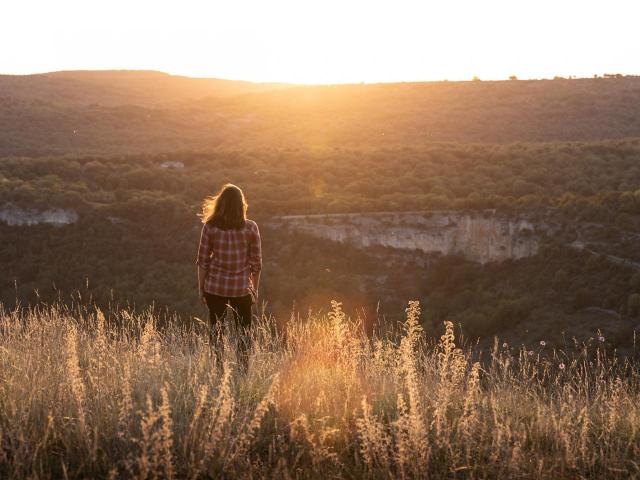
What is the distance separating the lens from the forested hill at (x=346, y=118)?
53281 millimetres

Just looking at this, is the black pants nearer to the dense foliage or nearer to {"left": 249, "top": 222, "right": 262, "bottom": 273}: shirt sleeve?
{"left": 249, "top": 222, "right": 262, "bottom": 273}: shirt sleeve

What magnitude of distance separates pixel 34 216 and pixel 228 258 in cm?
2429

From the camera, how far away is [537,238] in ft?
84.8

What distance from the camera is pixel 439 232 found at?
88.1 ft

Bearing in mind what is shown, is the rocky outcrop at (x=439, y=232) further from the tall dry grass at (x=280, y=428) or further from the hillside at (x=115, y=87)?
the hillside at (x=115, y=87)

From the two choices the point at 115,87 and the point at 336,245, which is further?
the point at 115,87

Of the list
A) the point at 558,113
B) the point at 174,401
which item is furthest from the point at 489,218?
the point at 558,113

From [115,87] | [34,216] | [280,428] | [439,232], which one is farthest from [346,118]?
[280,428]

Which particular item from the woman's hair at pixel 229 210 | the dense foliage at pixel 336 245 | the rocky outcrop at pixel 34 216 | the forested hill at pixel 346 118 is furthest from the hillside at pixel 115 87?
the woman's hair at pixel 229 210

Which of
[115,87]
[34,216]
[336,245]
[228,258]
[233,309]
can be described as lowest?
[336,245]

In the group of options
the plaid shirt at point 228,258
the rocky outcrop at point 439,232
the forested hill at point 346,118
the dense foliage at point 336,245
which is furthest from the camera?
the forested hill at point 346,118

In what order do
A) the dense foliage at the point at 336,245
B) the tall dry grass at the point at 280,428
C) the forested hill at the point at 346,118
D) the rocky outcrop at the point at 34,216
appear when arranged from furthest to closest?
the forested hill at the point at 346,118 < the rocky outcrop at the point at 34,216 < the dense foliage at the point at 336,245 < the tall dry grass at the point at 280,428

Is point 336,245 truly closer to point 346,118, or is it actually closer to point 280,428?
point 280,428

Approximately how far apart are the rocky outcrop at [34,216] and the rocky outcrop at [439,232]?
28.6 ft
